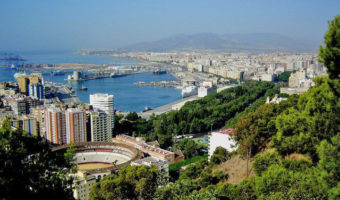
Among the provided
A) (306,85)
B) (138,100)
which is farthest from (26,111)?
(306,85)

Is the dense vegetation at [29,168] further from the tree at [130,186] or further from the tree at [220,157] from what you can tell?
the tree at [220,157]

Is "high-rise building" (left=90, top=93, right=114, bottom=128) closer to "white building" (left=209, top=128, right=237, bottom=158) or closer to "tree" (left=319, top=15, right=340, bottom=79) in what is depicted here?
"white building" (left=209, top=128, right=237, bottom=158)

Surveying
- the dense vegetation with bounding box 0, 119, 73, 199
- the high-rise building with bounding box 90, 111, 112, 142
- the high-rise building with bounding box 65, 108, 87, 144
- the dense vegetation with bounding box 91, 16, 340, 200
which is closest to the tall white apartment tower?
the high-rise building with bounding box 90, 111, 112, 142

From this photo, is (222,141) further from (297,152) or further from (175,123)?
(175,123)

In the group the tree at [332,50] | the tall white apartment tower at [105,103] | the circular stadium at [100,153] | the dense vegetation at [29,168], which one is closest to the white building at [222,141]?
the circular stadium at [100,153]

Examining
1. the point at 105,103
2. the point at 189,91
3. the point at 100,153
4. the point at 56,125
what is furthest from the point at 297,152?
the point at 189,91
